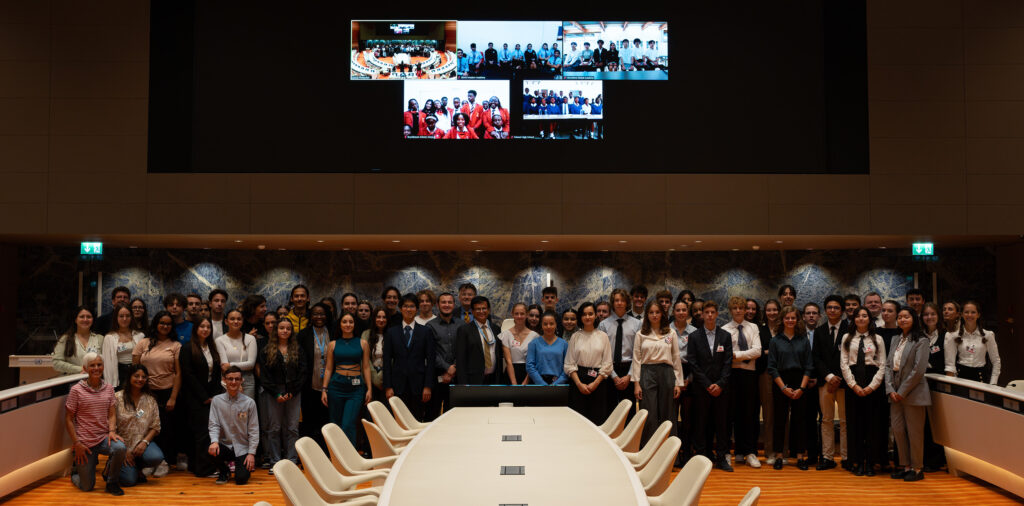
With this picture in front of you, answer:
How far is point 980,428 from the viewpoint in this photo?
6.46 meters

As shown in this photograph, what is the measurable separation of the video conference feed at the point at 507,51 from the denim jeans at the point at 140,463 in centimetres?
599

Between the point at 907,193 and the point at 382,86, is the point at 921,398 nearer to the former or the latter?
the point at 907,193

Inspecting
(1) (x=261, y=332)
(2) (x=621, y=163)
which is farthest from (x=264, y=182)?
(2) (x=621, y=163)

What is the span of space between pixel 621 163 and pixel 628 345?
341 cm

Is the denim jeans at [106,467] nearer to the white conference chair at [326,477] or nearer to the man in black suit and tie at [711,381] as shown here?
the white conference chair at [326,477]

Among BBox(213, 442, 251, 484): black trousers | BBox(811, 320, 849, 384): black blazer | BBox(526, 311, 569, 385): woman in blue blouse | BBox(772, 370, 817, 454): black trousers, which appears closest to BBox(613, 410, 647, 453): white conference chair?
BBox(526, 311, 569, 385): woman in blue blouse

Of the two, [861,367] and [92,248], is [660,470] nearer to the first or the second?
[861,367]

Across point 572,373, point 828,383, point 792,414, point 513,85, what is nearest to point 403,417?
point 572,373

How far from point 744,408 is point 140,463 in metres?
5.49

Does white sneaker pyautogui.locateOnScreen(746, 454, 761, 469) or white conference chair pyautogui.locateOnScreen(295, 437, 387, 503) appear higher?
white conference chair pyautogui.locateOnScreen(295, 437, 387, 503)

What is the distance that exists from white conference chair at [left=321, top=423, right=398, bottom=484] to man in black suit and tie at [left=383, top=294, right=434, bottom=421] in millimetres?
2608

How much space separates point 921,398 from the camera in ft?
22.9

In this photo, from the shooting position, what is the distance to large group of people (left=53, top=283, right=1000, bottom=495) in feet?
23.2

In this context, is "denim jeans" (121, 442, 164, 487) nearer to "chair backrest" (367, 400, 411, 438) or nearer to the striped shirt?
the striped shirt
